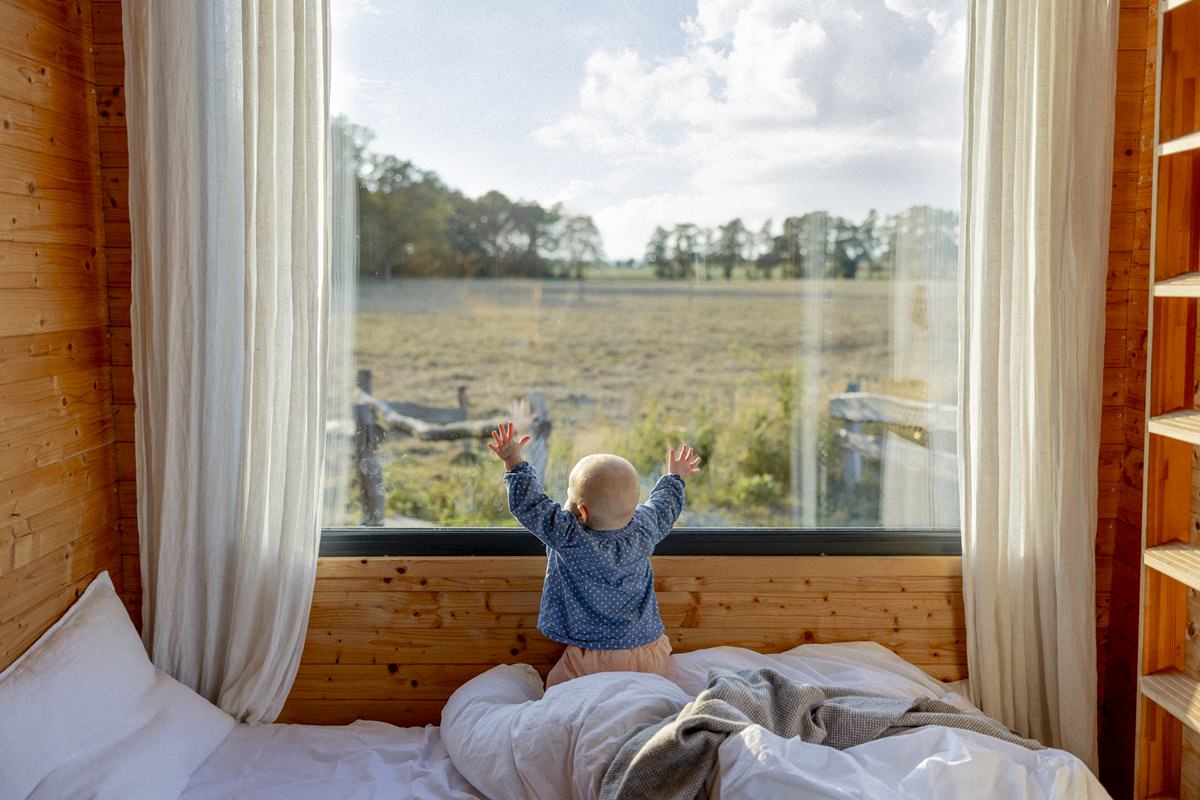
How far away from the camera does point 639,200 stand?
2473 millimetres

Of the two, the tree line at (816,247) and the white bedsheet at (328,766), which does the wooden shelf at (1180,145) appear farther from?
the white bedsheet at (328,766)

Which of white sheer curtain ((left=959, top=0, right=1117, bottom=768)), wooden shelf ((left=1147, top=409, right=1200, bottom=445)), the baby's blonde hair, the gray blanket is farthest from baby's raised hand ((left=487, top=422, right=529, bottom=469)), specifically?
wooden shelf ((left=1147, top=409, right=1200, bottom=445))

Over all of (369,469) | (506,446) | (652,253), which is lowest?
(369,469)

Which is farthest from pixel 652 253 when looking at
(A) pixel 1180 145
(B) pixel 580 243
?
(A) pixel 1180 145

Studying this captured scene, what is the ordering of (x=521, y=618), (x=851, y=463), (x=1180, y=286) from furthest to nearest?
(x=851, y=463) < (x=521, y=618) < (x=1180, y=286)

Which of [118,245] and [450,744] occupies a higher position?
[118,245]

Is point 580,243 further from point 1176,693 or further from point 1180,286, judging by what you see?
point 1176,693

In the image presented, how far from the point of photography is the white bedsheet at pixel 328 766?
6.40 ft

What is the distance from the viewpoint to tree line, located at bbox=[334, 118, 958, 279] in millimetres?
2443

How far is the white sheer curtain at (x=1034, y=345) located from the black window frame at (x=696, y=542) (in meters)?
0.18

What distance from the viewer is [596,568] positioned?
215 cm

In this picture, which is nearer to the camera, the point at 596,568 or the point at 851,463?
the point at 596,568

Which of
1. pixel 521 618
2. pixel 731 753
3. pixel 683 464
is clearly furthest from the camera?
pixel 521 618

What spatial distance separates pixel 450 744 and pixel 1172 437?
1.65 meters
